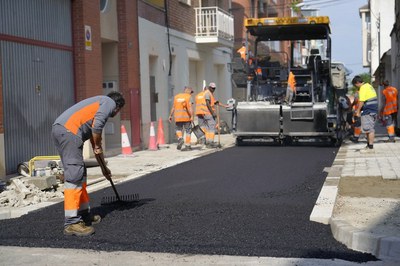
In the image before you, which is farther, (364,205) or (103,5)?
(103,5)

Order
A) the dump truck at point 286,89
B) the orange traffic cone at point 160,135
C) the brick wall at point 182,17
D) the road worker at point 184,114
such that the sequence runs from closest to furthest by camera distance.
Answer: the dump truck at point 286,89
the road worker at point 184,114
the orange traffic cone at point 160,135
the brick wall at point 182,17

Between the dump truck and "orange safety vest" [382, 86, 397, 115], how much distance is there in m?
1.34

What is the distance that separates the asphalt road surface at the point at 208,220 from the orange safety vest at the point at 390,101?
6668 mm

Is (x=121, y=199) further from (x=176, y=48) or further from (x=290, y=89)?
(x=176, y=48)

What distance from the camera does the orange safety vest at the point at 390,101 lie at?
54.9 ft

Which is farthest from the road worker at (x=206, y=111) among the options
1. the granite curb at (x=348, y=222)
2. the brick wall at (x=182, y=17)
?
the brick wall at (x=182, y=17)

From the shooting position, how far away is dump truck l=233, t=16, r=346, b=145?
15633mm

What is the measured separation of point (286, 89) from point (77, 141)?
35.8 ft

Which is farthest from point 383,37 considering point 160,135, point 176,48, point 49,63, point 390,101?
point 49,63

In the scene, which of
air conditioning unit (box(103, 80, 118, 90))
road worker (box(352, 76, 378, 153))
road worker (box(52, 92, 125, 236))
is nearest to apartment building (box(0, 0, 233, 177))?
air conditioning unit (box(103, 80, 118, 90))

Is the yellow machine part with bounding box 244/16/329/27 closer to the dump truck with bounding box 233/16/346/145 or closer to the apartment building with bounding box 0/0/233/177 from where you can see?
the dump truck with bounding box 233/16/346/145

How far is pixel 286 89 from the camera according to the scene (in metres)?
16.8

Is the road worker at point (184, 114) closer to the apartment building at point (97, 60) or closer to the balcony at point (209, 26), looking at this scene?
the apartment building at point (97, 60)

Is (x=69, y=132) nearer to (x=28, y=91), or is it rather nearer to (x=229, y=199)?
(x=229, y=199)
